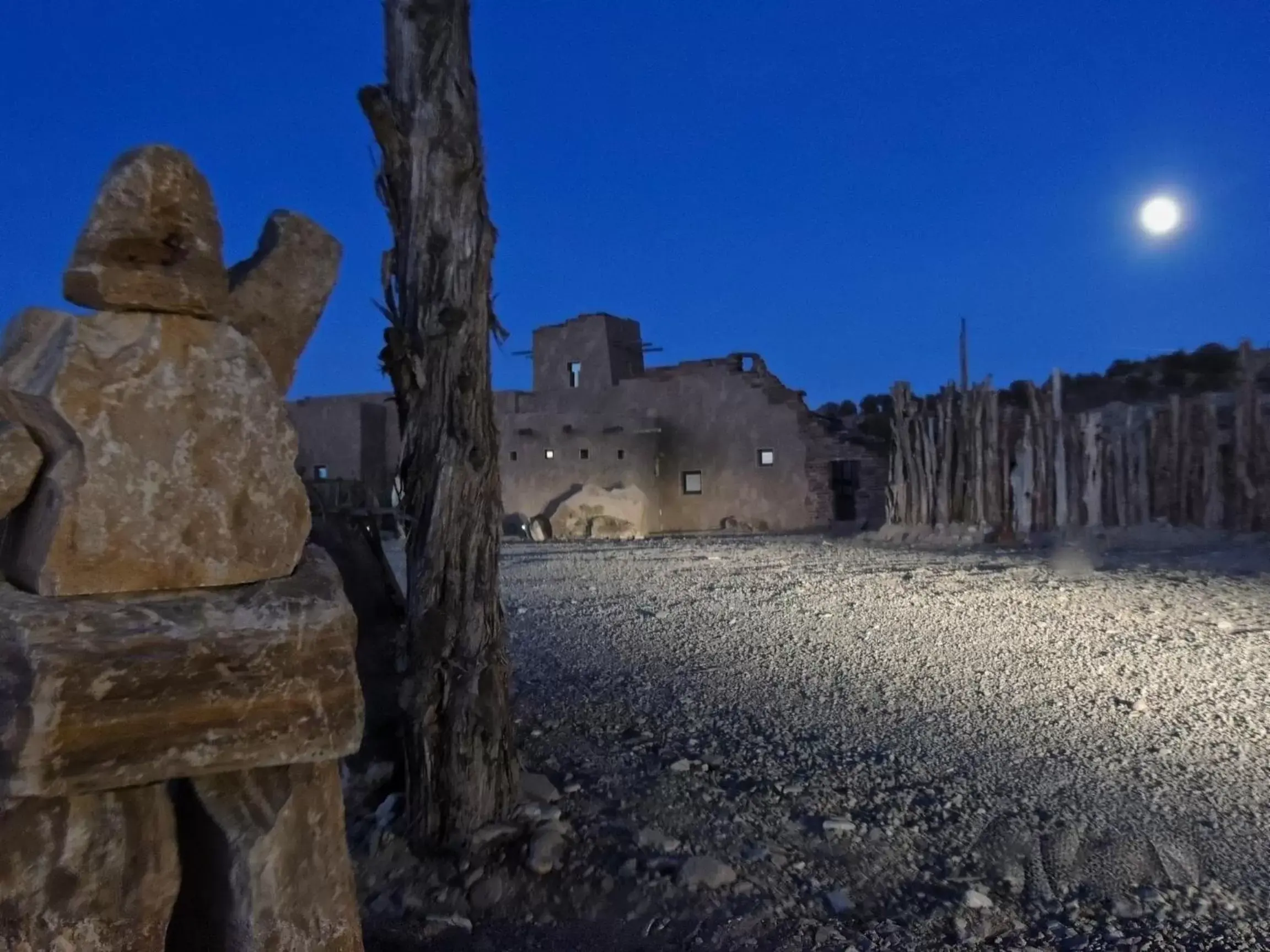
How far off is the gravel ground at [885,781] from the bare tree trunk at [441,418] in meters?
0.28

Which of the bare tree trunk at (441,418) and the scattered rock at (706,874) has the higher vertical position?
the bare tree trunk at (441,418)

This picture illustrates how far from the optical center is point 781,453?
16.1 metres

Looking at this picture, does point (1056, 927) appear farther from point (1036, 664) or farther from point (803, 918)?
point (1036, 664)

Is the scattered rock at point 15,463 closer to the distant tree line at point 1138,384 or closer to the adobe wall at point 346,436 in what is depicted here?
the distant tree line at point 1138,384

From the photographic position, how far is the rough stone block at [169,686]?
4.55 ft

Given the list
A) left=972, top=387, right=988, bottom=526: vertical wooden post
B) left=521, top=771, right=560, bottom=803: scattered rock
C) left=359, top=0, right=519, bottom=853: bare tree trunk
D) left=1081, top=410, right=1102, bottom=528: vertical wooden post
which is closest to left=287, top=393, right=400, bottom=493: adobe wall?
left=972, top=387, right=988, bottom=526: vertical wooden post

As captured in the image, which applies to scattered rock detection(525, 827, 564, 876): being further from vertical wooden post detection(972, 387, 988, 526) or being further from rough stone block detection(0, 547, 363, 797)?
vertical wooden post detection(972, 387, 988, 526)

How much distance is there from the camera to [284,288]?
1.74 m

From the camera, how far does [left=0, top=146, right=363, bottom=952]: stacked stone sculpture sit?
4.68 feet

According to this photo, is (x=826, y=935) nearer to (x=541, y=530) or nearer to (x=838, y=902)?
(x=838, y=902)

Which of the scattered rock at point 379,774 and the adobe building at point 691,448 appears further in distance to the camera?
the adobe building at point 691,448

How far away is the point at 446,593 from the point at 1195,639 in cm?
430

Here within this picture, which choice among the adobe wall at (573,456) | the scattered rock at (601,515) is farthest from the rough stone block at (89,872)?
the adobe wall at (573,456)

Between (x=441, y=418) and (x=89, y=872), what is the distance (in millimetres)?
1581
